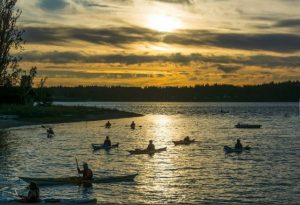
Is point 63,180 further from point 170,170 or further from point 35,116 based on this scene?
point 35,116

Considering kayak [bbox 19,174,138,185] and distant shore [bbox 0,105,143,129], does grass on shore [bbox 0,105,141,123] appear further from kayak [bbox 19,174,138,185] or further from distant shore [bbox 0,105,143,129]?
kayak [bbox 19,174,138,185]

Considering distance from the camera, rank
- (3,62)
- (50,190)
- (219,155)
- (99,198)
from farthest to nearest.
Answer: (3,62)
(219,155)
(50,190)
(99,198)

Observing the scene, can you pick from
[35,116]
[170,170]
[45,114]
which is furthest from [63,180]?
[45,114]

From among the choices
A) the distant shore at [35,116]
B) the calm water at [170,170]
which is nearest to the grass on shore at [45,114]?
the distant shore at [35,116]

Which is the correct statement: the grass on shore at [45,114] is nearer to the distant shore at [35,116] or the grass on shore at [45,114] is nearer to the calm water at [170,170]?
the distant shore at [35,116]

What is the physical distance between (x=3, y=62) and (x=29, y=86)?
5613cm

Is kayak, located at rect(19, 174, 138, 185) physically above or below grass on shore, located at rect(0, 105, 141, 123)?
below

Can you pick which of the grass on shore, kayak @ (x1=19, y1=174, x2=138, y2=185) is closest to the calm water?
kayak @ (x1=19, y1=174, x2=138, y2=185)

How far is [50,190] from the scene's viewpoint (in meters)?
35.7

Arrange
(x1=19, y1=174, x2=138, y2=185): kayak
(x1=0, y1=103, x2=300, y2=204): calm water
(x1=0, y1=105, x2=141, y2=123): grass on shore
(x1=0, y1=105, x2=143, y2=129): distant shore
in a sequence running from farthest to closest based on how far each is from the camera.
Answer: (x1=0, y1=105, x2=141, y2=123): grass on shore → (x1=0, y1=105, x2=143, y2=129): distant shore → (x1=19, y1=174, x2=138, y2=185): kayak → (x1=0, y1=103, x2=300, y2=204): calm water

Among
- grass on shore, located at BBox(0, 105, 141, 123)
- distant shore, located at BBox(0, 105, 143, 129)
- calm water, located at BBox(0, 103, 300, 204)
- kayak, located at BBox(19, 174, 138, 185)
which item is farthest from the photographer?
grass on shore, located at BBox(0, 105, 141, 123)

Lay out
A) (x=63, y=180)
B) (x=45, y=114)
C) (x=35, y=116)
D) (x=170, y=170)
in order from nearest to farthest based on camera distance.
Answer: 1. (x=63, y=180)
2. (x=170, y=170)
3. (x=35, y=116)
4. (x=45, y=114)

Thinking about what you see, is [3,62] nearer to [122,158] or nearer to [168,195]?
[122,158]

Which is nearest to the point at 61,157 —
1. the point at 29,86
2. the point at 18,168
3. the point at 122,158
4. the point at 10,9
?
the point at 122,158
